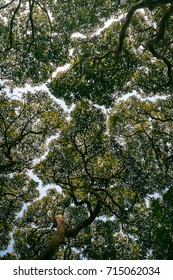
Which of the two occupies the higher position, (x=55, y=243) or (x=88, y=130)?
(x=88, y=130)

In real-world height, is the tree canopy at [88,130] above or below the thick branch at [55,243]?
above

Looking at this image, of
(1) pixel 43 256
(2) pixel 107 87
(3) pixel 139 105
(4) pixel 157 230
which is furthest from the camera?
(3) pixel 139 105

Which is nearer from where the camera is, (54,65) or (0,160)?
(54,65)

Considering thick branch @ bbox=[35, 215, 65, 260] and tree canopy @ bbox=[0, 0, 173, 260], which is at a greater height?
tree canopy @ bbox=[0, 0, 173, 260]

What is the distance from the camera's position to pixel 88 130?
17.8m

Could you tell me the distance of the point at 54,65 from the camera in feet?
51.1

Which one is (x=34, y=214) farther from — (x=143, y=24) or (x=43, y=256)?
(x=143, y=24)

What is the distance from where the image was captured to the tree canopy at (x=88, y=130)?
14977mm

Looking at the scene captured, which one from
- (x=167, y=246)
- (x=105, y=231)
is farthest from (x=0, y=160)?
(x=167, y=246)

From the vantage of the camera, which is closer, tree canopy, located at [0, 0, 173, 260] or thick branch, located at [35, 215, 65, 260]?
thick branch, located at [35, 215, 65, 260]

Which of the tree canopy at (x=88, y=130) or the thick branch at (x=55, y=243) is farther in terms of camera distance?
the tree canopy at (x=88, y=130)

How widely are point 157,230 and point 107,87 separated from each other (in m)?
8.53

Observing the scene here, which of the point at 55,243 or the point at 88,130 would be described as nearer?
the point at 55,243

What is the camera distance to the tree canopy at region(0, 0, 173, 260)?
15.0m
